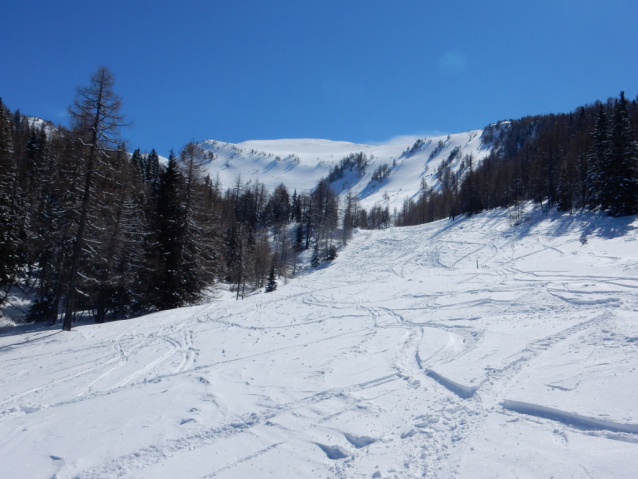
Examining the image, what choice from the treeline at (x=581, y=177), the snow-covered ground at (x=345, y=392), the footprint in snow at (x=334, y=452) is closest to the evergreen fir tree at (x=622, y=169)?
the treeline at (x=581, y=177)

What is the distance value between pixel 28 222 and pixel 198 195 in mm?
11278

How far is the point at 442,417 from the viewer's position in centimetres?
548

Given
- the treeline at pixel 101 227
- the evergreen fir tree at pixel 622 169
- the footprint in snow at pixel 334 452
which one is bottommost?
the footprint in snow at pixel 334 452

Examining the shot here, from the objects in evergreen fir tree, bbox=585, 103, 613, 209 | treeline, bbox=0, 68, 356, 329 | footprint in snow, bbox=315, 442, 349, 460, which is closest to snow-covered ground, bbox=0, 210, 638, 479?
footprint in snow, bbox=315, 442, 349, 460

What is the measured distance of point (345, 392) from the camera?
668 cm

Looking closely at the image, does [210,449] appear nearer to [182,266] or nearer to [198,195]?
[182,266]

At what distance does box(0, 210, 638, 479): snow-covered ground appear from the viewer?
15.0ft

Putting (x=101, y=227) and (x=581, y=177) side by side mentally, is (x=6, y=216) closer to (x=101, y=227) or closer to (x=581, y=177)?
(x=101, y=227)

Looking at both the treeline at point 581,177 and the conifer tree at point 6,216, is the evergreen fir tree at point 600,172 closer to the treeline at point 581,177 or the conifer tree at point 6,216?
the treeline at point 581,177

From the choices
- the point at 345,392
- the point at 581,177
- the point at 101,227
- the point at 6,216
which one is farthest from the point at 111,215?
the point at 581,177

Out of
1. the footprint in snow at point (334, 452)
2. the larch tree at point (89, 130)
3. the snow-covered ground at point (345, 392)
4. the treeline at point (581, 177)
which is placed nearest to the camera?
the snow-covered ground at point (345, 392)

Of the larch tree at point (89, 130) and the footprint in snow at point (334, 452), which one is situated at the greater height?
the larch tree at point (89, 130)

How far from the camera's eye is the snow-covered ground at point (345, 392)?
4566mm

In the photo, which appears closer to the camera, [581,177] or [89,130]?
[89,130]
